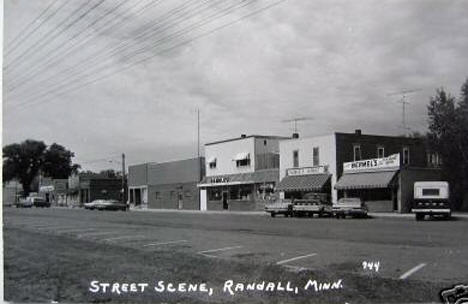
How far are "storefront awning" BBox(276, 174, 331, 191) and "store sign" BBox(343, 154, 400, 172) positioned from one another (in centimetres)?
185

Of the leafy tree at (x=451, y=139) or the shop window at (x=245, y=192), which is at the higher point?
the leafy tree at (x=451, y=139)

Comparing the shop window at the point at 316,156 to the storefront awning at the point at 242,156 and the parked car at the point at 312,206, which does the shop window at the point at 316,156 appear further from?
the storefront awning at the point at 242,156

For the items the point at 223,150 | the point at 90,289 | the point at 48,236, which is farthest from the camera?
the point at 223,150

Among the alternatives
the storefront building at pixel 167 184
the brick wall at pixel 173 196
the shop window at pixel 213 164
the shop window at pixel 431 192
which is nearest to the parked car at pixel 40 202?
the brick wall at pixel 173 196

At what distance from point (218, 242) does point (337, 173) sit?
92.0ft

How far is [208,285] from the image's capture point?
10.3 meters

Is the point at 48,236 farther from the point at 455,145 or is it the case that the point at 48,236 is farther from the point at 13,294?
Result: the point at 455,145

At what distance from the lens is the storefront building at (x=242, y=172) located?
52281 millimetres

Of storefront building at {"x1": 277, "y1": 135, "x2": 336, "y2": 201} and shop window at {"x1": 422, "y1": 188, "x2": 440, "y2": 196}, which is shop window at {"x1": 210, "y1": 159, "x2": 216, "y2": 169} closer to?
storefront building at {"x1": 277, "y1": 135, "x2": 336, "y2": 201}

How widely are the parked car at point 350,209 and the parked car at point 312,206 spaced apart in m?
1.26

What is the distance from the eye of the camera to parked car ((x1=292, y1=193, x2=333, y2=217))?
37.6m

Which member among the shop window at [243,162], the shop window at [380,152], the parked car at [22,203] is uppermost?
the shop window at [380,152]

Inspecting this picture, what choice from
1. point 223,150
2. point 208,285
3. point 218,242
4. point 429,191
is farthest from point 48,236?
point 223,150

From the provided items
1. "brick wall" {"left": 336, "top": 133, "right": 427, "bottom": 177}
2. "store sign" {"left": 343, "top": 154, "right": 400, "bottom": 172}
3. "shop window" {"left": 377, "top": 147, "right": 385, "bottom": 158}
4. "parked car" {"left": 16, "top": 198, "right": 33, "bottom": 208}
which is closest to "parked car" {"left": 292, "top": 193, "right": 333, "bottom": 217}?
"store sign" {"left": 343, "top": 154, "right": 400, "bottom": 172}
